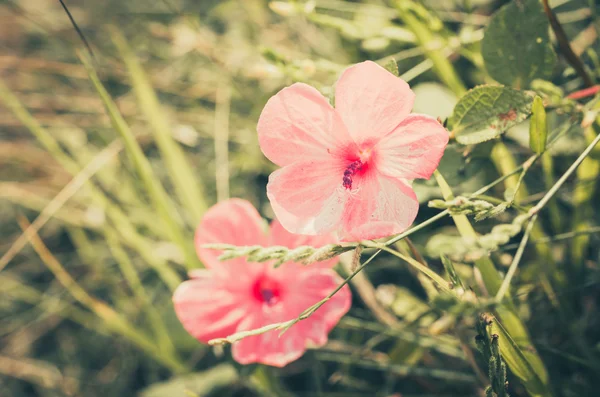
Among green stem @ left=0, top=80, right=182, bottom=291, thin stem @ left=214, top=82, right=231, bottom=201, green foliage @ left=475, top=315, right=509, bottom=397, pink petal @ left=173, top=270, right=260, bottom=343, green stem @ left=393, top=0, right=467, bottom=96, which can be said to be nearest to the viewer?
green foliage @ left=475, top=315, right=509, bottom=397

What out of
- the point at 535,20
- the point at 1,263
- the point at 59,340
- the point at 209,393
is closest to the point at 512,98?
the point at 535,20

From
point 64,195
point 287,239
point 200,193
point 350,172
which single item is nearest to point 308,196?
point 350,172

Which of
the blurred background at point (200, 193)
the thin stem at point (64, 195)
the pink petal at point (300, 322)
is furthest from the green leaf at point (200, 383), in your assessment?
the thin stem at point (64, 195)

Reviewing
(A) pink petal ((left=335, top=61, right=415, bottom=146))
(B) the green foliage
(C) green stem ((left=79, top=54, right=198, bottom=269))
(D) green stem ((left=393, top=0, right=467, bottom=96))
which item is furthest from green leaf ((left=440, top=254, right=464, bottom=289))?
(C) green stem ((left=79, top=54, right=198, bottom=269))

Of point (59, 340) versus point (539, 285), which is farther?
point (59, 340)

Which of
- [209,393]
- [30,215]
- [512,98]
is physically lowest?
[209,393]

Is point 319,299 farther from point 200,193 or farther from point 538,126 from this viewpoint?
point 200,193

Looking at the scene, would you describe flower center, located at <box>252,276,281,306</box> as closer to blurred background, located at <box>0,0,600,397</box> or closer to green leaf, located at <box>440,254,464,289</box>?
blurred background, located at <box>0,0,600,397</box>

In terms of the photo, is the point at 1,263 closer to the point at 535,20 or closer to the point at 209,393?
the point at 209,393
